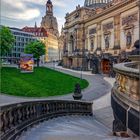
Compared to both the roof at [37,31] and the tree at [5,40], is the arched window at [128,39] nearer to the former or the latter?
the tree at [5,40]

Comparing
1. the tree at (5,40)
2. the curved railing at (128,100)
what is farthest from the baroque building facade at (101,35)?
the curved railing at (128,100)

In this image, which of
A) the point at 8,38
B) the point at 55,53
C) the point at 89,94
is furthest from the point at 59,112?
the point at 55,53

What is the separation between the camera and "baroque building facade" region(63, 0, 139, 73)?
163 feet

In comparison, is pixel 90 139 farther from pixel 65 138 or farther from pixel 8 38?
pixel 8 38

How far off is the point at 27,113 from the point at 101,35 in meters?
54.5

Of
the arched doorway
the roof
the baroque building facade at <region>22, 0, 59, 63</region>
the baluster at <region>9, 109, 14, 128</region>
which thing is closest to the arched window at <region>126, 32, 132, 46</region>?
the arched doorway

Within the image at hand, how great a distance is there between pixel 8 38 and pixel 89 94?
3742cm

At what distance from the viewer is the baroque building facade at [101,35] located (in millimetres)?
49812

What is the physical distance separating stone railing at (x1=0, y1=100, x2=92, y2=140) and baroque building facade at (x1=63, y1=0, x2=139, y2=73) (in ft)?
74.7

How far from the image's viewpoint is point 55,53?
612 feet

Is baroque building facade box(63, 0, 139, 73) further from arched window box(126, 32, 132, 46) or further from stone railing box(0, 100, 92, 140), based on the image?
stone railing box(0, 100, 92, 140)

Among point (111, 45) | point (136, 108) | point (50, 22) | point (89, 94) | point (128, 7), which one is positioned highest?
point (50, 22)

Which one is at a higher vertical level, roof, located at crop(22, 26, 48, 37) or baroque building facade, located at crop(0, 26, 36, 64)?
roof, located at crop(22, 26, 48, 37)

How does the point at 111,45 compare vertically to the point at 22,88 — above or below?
above
